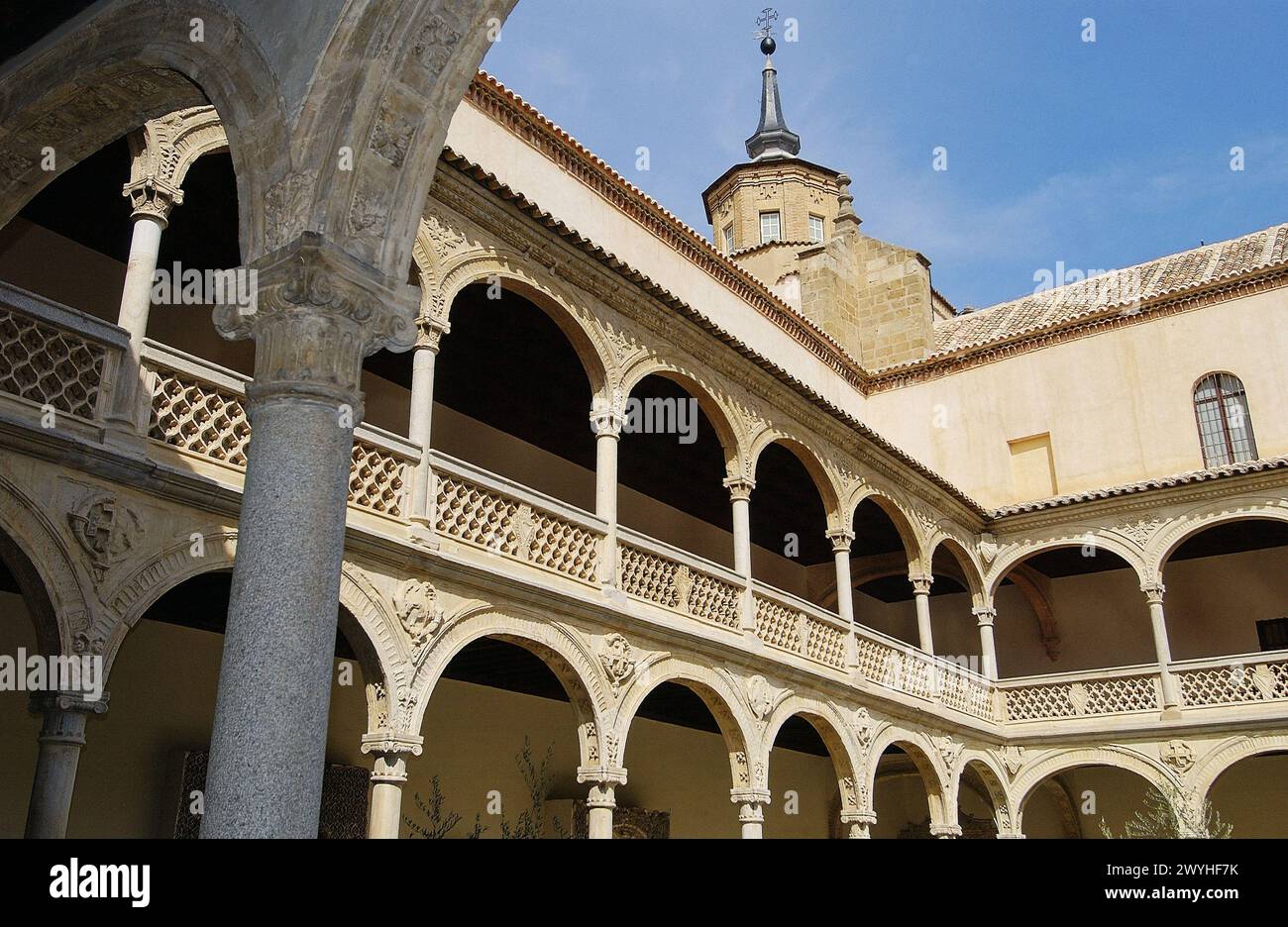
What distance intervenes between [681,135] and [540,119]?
12.3 ft

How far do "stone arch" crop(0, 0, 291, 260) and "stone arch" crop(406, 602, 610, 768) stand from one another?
392 centimetres

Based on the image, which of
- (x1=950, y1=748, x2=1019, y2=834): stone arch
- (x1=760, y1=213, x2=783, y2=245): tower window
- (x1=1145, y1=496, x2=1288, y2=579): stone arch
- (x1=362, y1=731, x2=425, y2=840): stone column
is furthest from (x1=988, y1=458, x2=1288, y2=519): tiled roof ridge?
(x1=760, y1=213, x2=783, y2=245): tower window

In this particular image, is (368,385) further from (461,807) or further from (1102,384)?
(1102,384)

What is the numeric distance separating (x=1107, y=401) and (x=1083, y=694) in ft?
16.3

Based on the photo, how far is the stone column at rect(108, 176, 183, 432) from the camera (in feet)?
22.1

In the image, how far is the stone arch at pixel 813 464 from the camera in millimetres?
12905

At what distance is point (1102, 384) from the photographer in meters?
18.7

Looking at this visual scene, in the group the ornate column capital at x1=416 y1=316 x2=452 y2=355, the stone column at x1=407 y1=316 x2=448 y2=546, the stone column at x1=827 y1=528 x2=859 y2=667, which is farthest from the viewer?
the stone column at x1=827 y1=528 x2=859 y2=667

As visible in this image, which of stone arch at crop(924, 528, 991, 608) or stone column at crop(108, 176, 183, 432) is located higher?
stone arch at crop(924, 528, 991, 608)

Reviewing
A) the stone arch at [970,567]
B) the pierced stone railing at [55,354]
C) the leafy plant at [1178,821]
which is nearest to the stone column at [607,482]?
the pierced stone railing at [55,354]

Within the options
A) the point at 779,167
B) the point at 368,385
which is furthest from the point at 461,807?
the point at 779,167

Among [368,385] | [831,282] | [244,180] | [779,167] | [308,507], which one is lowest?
[308,507]

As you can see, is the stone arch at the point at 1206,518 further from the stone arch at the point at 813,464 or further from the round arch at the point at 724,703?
the round arch at the point at 724,703

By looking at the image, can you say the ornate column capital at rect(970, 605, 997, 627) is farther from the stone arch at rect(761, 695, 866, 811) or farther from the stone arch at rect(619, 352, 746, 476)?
the stone arch at rect(619, 352, 746, 476)
